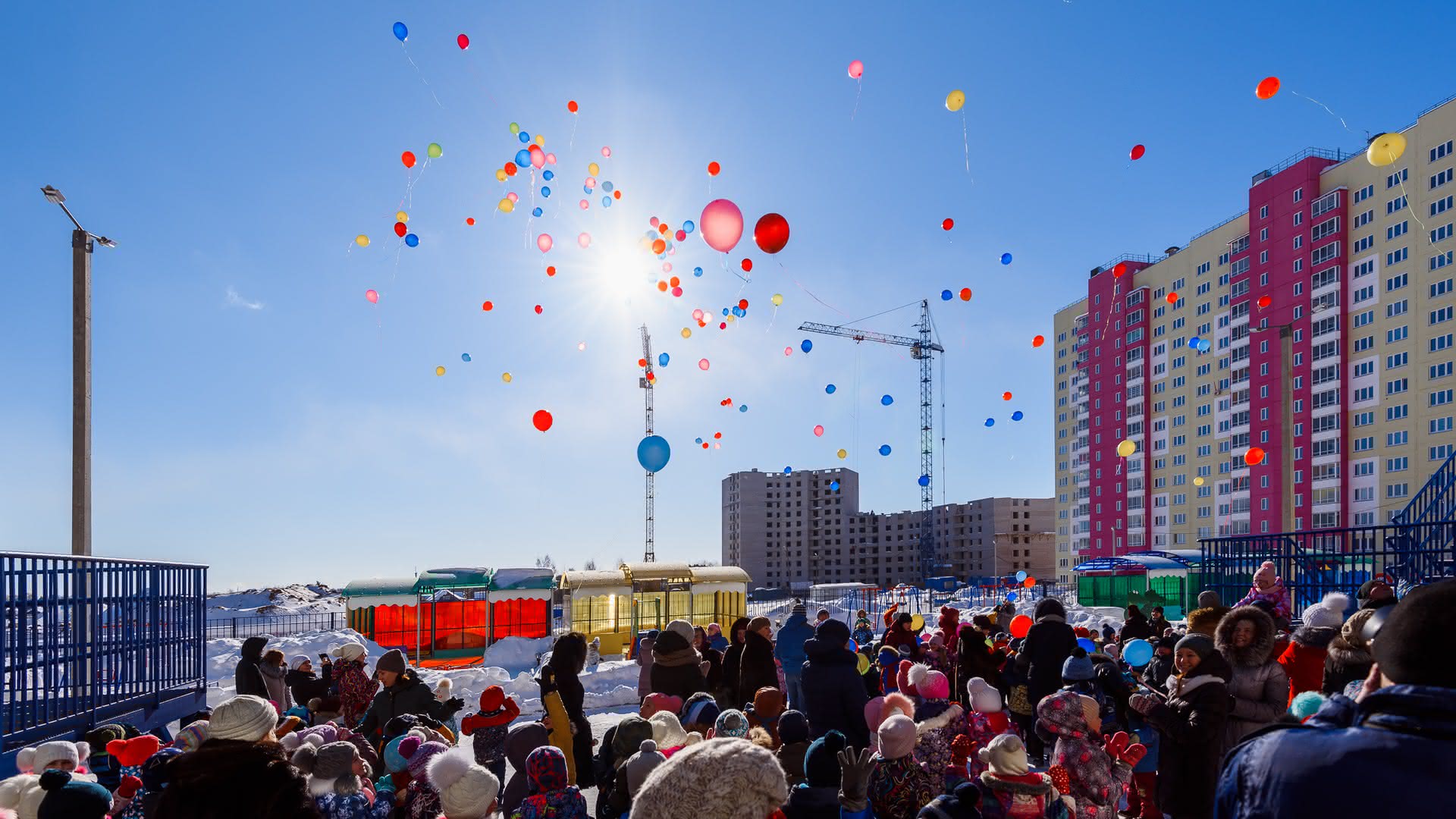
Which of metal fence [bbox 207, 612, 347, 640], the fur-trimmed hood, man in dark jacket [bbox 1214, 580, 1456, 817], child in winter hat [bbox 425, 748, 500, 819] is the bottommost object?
metal fence [bbox 207, 612, 347, 640]

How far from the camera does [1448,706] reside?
177 centimetres

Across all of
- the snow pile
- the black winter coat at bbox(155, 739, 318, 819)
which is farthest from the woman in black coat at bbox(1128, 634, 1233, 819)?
the snow pile

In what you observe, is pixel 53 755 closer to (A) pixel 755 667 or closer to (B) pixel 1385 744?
(A) pixel 755 667

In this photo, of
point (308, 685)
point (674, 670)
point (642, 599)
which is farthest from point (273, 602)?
point (674, 670)

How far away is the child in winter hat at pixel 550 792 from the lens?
386 cm

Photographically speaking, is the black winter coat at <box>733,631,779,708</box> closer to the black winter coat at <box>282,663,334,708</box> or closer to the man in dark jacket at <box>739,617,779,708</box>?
the man in dark jacket at <box>739,617,779,708</box>

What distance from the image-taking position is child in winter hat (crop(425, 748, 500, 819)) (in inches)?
146

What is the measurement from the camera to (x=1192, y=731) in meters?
4.61

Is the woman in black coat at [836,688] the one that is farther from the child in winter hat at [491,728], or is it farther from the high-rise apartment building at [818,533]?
the high-rise apartment building at [818,533]

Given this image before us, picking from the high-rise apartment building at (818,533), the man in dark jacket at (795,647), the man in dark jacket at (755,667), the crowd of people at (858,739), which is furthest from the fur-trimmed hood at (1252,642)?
the high-rise apartment building at (818,533)

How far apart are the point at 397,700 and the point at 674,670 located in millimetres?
2108

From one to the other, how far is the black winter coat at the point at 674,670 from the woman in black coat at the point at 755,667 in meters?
0.78

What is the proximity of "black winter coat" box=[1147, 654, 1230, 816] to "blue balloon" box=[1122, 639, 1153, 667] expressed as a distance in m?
3.15

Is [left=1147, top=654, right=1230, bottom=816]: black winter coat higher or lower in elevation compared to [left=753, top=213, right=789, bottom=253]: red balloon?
lower
